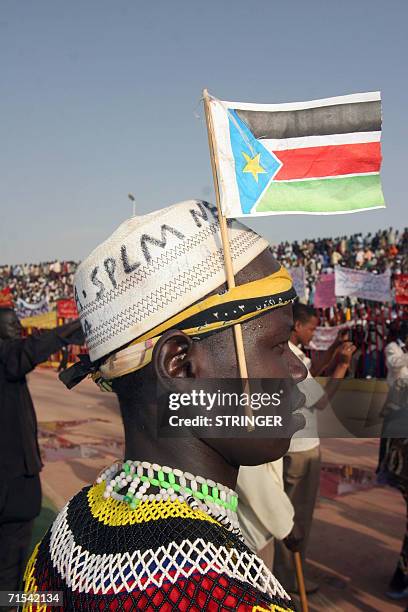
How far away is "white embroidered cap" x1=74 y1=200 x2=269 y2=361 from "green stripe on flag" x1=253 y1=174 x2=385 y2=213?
0.31 meters

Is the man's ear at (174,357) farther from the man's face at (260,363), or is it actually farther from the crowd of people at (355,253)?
the crowd of people at (355,253)

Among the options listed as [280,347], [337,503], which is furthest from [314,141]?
[337,503]

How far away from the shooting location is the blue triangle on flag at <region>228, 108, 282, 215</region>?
1.75 metres

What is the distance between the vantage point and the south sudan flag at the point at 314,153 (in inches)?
72.9

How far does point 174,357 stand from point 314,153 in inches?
34.5

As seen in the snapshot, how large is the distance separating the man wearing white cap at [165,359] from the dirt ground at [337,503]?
12.5 feet

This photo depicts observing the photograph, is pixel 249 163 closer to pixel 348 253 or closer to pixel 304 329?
pixel 304 329

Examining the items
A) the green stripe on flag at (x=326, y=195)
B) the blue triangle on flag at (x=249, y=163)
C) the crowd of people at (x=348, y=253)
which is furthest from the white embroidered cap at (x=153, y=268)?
the crowd of people at (x=348, y=253)

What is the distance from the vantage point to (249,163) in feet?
5.97

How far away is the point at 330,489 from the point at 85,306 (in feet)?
22.0

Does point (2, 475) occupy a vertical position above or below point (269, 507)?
below

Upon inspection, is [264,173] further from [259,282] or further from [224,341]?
[224,341]

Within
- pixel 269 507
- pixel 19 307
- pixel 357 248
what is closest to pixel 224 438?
Answer: pixel 269 507

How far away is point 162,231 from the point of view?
59.2 inches
